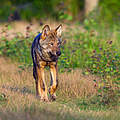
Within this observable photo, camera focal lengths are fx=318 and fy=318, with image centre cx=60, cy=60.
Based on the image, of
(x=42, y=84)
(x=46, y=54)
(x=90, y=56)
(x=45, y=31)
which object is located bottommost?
(x=42, y=84)

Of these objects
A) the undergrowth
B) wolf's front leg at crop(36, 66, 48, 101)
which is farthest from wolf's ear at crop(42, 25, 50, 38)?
the undergrowth

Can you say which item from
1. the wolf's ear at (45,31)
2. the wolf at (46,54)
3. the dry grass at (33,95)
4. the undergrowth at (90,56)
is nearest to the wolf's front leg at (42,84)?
the wolf at (46,54)

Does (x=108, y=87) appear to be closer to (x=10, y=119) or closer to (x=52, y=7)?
(x=10, y=119)

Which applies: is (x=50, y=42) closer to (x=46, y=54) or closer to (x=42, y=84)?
(x=46, y=54)

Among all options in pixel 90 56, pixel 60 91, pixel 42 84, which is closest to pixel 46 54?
pixel 42 84

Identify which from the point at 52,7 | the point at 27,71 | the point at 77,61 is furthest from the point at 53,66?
the point at 52,7

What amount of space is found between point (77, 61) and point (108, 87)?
362cm

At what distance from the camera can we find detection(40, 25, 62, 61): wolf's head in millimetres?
6336

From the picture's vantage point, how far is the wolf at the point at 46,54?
21.0 ft

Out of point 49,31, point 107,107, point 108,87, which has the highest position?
point 49,31

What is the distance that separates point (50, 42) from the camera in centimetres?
640

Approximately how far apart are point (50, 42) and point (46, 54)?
26cm

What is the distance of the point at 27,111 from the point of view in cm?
519

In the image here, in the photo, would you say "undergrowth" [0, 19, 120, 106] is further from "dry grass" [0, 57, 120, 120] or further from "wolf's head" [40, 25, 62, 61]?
"wolf's head" [40, 25, 62, 61]
